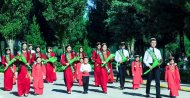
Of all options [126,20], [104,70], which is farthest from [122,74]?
[126,20]

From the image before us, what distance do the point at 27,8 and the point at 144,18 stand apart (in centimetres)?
1404

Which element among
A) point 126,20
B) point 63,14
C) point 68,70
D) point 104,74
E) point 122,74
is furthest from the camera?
point 63,14

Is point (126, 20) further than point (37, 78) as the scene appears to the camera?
Yes

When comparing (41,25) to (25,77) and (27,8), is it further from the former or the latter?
(25,77)

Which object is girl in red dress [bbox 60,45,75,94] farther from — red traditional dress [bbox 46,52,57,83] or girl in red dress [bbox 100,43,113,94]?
red traditional dress [bbox 46,52,57,83]

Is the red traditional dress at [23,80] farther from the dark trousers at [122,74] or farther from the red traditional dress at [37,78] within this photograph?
the dark trousers at [122,74]

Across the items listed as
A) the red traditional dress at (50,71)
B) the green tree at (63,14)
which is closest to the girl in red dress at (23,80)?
the red traditional dress at (50,71)

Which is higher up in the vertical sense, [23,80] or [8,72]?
[8,72]

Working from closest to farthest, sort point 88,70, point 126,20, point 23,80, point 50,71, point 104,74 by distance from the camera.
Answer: point 23,80
point 88,70
point 104,74
point 50,71
point 126,20

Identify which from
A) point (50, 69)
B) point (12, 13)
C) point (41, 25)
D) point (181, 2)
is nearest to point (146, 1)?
point (181, 2)

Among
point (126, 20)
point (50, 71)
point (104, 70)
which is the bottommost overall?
point (50, 71)

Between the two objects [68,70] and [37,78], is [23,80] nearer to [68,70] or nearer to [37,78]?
[37,78]

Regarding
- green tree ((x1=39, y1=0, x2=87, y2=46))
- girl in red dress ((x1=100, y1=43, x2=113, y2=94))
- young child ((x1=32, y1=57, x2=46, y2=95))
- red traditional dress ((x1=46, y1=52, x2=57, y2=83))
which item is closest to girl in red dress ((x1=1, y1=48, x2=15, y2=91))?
young child ((x1=32, y1=57, x2=46, y2=95))

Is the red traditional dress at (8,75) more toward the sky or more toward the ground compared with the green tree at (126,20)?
more toward the ground
